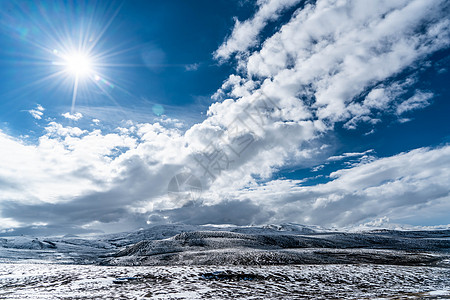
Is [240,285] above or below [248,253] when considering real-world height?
below

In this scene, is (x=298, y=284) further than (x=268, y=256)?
No

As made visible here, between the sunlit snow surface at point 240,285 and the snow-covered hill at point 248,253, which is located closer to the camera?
the sunlit snow surface at point 240,285

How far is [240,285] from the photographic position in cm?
1992

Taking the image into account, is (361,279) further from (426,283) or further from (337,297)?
(337,297)

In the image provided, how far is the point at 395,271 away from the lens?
2656 centimetres

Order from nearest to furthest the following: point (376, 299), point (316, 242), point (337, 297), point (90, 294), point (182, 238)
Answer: point (376, 299), point (337, 297), point (90, 294), point (182, 238), point (316, 242)

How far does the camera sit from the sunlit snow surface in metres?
16.7

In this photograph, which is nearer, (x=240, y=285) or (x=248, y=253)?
(x=240, y=285)

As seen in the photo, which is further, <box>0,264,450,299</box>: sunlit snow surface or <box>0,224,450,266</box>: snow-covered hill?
<box>0,224,450,266</box>: snow-covered hill

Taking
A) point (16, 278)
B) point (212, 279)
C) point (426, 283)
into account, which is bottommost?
point (426, 283)

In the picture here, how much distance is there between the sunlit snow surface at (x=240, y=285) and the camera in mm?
16734

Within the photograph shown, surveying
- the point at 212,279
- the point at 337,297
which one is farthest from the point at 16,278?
the point at 337,297

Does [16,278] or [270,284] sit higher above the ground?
[16,278]

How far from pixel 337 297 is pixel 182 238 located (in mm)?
56032
